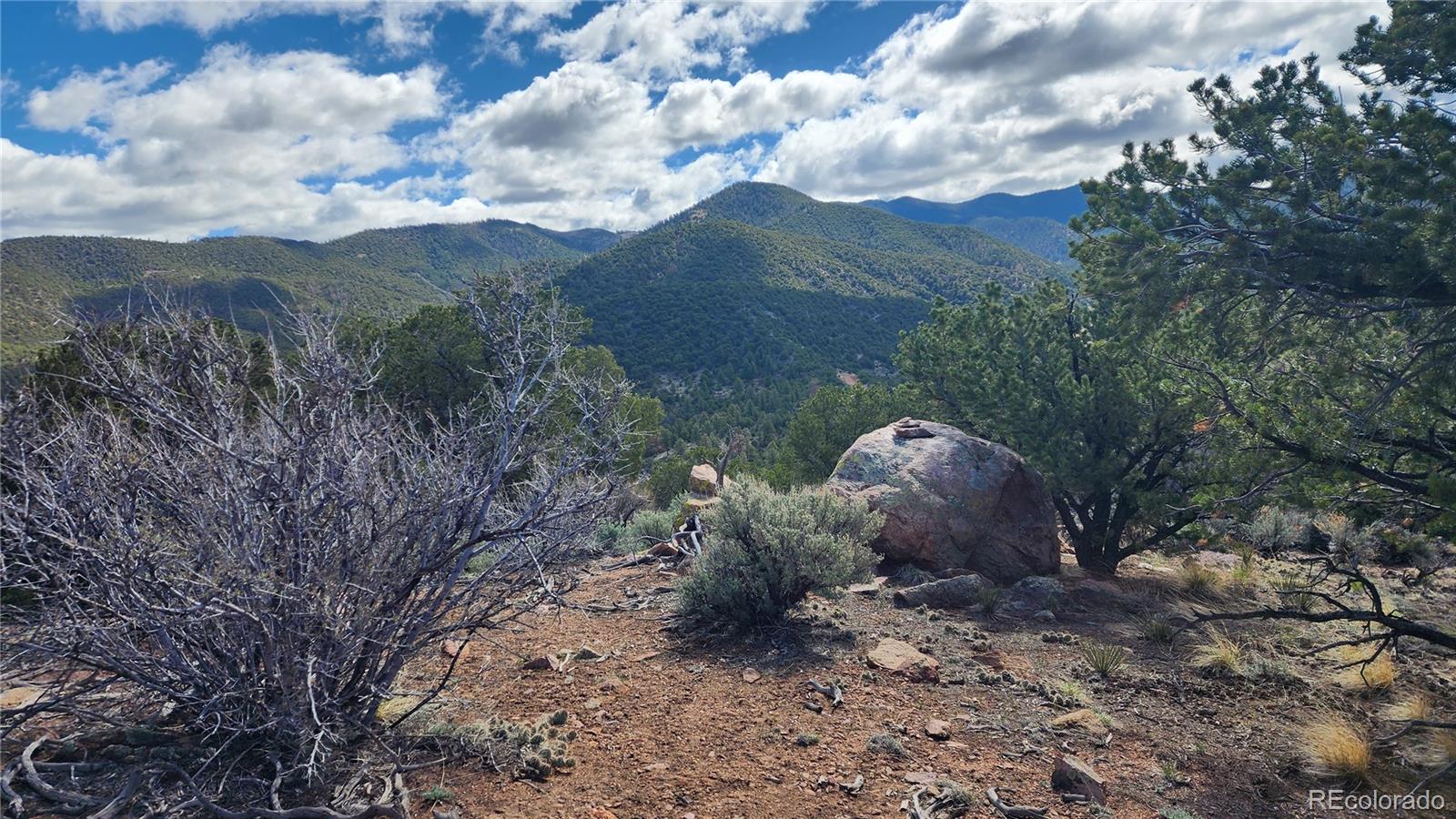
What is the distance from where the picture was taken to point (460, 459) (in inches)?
176

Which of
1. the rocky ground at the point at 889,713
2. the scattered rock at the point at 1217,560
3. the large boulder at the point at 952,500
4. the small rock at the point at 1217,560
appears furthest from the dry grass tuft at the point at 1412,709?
the small rock at the point at 1217,560

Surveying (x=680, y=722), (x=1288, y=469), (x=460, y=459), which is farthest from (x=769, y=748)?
(x=1288, y=469)

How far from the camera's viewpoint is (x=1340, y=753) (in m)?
4.43

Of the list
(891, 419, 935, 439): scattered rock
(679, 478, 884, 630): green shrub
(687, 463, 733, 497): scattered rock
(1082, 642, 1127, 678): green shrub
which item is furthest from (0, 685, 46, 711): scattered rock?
(687, 463, 733, 497): scattered rock

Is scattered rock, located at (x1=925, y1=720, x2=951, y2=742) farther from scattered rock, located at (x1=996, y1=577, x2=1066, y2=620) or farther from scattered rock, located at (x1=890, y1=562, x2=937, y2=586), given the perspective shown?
scattered rock, located at (x1=890, y1=562, x2=937, y2=586)

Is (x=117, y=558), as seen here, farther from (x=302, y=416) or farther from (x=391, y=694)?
(x=391, y=694)

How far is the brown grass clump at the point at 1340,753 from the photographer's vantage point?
438 centimetres

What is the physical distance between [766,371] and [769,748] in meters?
53.5

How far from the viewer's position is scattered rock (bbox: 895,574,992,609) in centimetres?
769

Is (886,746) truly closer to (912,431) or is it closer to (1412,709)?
(1412,709)

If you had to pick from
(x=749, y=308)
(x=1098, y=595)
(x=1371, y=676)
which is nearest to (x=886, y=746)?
(x=1371, y=676)

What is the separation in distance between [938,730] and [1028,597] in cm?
439

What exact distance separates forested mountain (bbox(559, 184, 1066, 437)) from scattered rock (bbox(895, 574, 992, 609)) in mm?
29423

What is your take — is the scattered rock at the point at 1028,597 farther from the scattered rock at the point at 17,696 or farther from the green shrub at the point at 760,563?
the scattered rock at the point at 17,696
